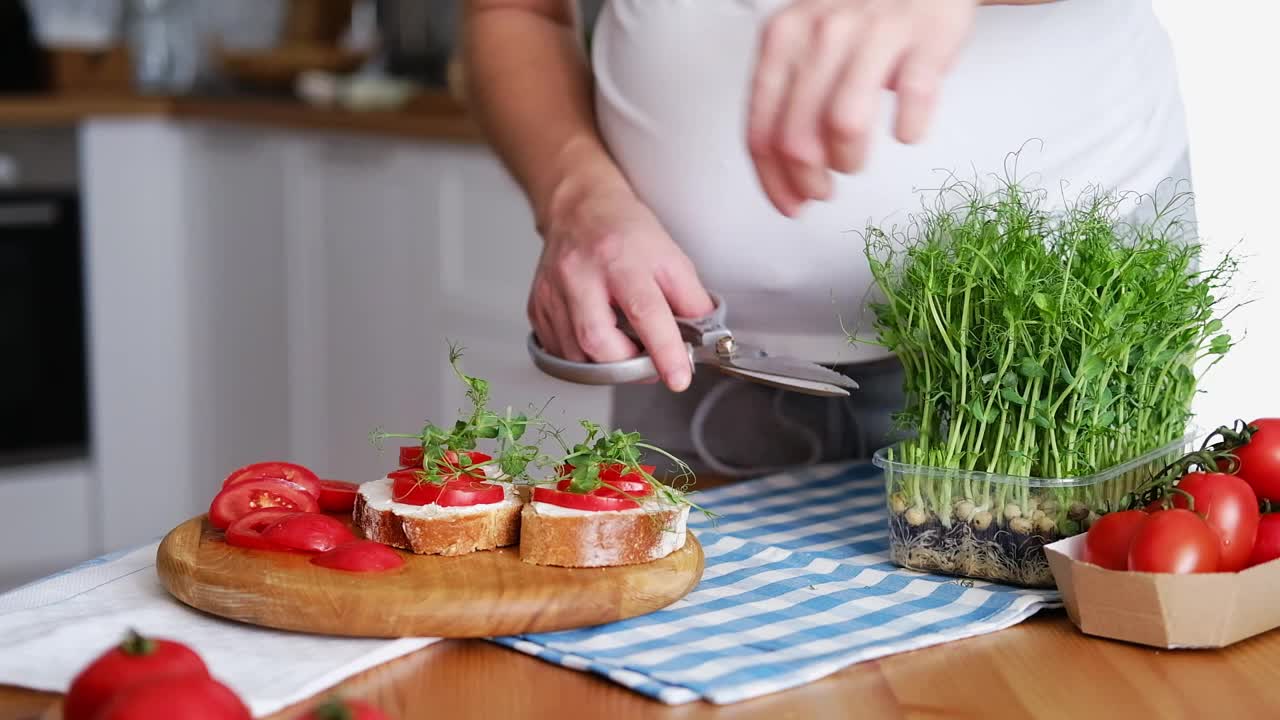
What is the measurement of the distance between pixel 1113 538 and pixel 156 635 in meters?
0.60

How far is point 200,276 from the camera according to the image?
3.45 metres

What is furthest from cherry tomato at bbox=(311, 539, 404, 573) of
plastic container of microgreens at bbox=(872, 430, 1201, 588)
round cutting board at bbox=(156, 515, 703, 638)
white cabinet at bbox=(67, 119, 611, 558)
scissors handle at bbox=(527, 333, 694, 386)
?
white cabinet at bbox=(67, 119, 611, 558)

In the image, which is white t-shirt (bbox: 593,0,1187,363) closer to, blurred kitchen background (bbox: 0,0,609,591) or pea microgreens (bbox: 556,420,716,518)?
pea microgreens (bbox: 556,420,716,518)

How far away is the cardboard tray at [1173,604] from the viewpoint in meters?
0.86

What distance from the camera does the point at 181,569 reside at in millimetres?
928

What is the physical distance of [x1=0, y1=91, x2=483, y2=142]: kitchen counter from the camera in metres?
2.75

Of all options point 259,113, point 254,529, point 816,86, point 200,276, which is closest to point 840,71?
point 816,86

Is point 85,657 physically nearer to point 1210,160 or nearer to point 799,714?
point 799,714

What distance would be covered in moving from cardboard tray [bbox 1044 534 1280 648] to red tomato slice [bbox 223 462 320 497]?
54 centimetres

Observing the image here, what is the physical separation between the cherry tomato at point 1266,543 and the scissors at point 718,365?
28 cm

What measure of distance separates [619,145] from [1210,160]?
53cm

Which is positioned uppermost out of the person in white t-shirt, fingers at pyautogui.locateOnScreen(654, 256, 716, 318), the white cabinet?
the person in white t-shirt

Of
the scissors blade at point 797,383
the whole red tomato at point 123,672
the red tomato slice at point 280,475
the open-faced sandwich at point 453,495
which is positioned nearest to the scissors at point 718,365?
the scissors blade at point 797,383

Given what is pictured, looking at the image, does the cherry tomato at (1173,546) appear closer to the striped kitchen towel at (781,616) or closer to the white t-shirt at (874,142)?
the striped kitchen towel at (781,616)
